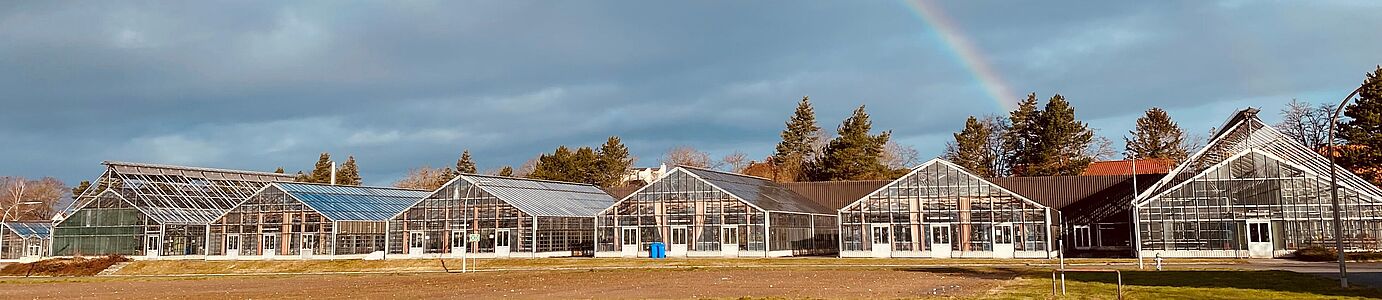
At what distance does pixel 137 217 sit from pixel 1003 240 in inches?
2125

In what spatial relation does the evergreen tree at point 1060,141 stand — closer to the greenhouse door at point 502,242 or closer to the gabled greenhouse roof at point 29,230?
the greenhouse door at point 502,242

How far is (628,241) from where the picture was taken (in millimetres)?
62750

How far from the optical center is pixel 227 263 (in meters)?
62.2

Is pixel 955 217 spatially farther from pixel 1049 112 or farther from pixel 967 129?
pixel 967 129

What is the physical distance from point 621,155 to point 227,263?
43026mm

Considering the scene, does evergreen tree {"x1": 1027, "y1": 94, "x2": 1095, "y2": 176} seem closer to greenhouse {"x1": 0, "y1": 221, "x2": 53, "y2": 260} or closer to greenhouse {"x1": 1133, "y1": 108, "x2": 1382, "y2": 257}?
greenhouse {"x1": 1133, "y1": 108, "x2": 1382, "y2": 257}

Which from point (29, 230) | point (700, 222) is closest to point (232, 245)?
point (29, 230)

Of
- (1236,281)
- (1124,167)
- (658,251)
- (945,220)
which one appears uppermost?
(1124,167)

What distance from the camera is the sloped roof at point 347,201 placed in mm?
68625

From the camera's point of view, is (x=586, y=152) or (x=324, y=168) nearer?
(x=586, y=152)

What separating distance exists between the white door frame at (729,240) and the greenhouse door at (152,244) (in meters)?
37.3

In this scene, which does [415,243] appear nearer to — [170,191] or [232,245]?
[232,245]

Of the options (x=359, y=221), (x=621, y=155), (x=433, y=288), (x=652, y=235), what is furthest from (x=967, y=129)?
(x=433, y=288)

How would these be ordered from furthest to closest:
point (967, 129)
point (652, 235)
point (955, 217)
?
point (967, 129)
point (652, 235)
point (955, 217)
